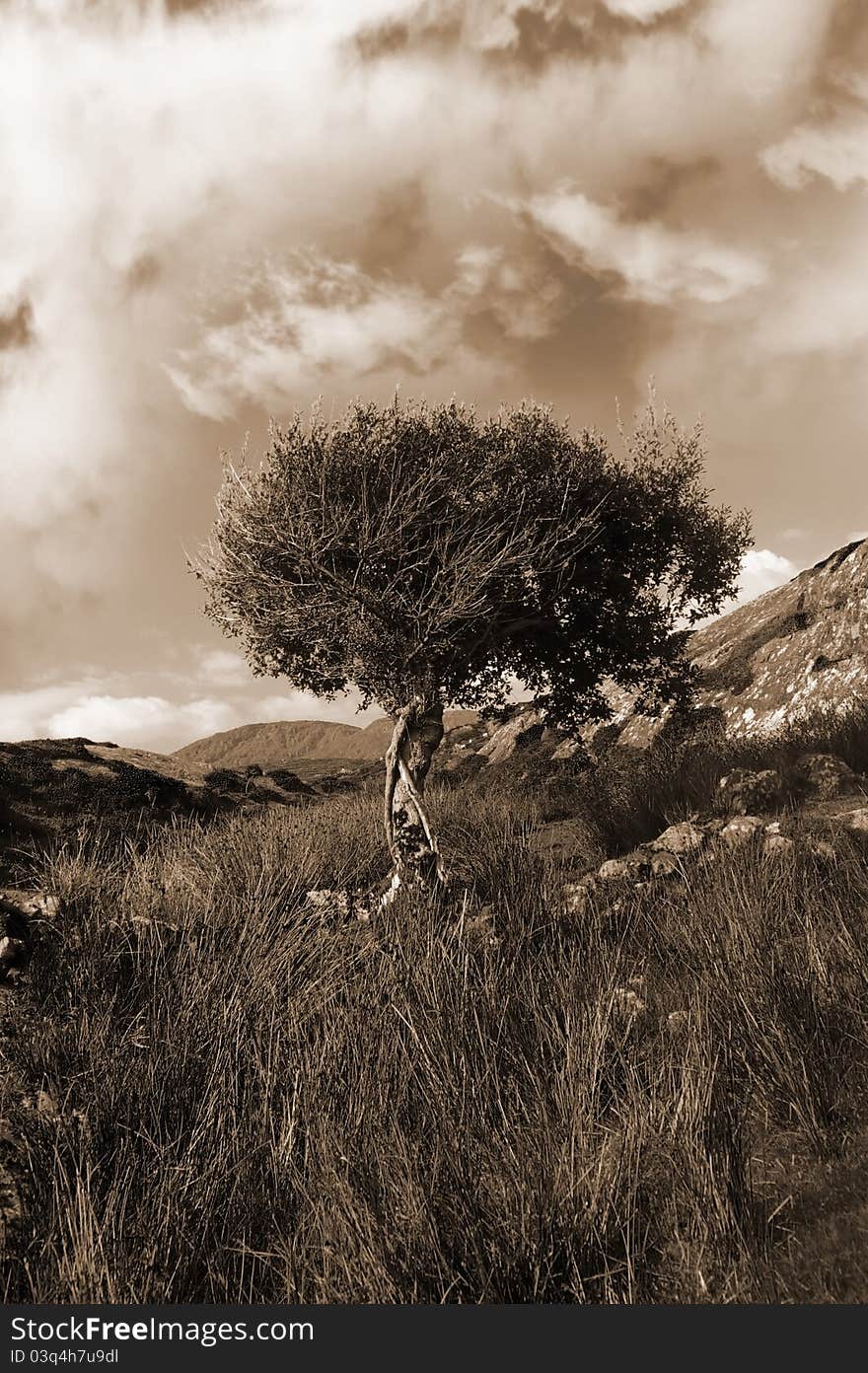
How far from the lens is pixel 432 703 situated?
662 inches

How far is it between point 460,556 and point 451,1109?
36.6 feet

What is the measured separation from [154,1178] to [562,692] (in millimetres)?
16455

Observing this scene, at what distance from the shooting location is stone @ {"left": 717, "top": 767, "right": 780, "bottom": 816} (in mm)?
15266

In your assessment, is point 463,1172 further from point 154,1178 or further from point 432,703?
point 432,703

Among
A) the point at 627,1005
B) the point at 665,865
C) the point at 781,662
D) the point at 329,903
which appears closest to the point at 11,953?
the point at 329,903

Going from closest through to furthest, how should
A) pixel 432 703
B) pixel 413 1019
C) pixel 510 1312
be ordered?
pixel 510 1312, pixel 413 1019, pixel 432 703

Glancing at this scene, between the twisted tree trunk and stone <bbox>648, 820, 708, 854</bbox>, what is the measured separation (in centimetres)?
343

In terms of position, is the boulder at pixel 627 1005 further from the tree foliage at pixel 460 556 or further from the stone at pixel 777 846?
the tree foliage at pixel 460 556

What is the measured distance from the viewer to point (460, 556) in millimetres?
14891

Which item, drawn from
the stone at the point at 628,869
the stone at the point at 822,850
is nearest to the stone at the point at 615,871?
the stone at the point at 628,869

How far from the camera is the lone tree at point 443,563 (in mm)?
15273

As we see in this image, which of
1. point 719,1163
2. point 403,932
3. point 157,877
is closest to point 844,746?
point 403,932

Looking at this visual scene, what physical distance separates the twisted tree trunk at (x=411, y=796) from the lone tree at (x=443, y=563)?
42mm

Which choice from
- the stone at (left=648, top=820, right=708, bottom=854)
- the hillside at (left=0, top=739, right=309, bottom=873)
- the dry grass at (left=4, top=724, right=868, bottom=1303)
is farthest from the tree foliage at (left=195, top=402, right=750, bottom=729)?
the hillside at (left=0, top=739, right=309, bottom=873)
